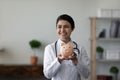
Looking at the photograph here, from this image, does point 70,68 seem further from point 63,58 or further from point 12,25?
point 12,25

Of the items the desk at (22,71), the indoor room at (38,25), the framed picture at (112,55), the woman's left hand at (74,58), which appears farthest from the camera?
the indoor room at (38,25)

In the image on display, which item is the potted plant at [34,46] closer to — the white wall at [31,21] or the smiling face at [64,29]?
the white wall at [31,21]

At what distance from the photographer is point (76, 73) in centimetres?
164

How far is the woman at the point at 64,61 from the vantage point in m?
1.60

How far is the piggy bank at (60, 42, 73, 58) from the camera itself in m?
1.57

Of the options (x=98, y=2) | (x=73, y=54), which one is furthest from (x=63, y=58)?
(x=98, y=2)

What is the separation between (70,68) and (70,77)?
0.06m

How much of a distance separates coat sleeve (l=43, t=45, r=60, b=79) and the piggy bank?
0.07m

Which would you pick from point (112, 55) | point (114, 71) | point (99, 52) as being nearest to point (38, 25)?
point (99, 52)

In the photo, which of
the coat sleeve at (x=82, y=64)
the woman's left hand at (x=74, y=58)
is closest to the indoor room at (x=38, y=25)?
the coat sleeve at (x=82, y=64)

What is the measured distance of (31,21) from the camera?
14.9ft

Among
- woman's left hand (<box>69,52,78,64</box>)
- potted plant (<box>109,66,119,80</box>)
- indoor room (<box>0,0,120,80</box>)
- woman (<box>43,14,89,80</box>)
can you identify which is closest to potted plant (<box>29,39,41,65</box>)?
indoor room (<box>0,0,120,80</box>)

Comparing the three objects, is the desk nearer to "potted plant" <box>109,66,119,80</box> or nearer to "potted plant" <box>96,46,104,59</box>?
"potted plant" <box>96,46,104,59</box>

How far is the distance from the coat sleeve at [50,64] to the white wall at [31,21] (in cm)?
287
